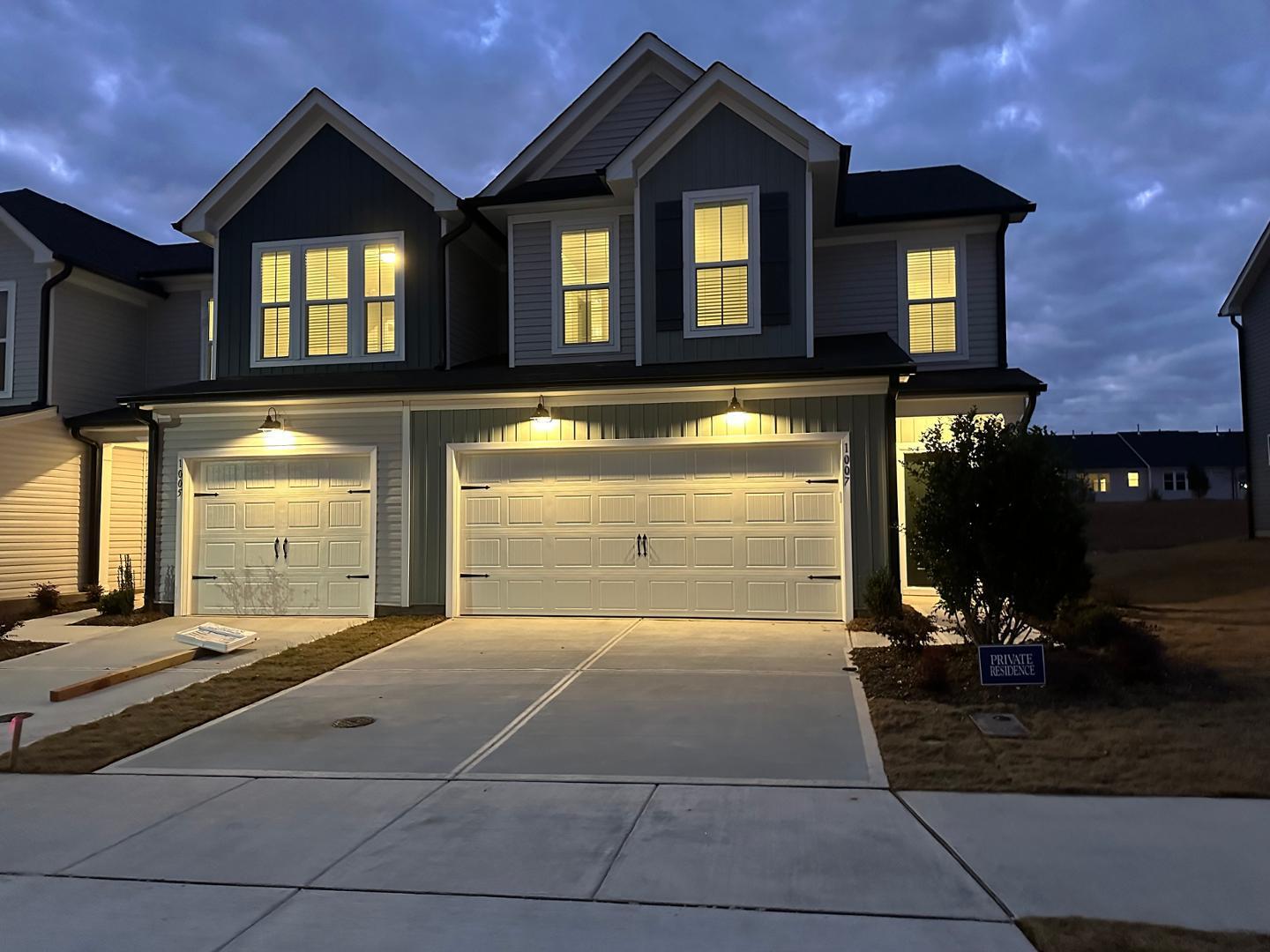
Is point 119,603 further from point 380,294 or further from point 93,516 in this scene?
point 380,294

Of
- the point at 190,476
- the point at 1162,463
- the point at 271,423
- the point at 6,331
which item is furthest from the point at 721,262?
the point at 1162,463

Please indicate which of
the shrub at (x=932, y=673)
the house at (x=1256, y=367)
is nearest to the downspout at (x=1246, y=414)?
the house at (x=1256, y=367)

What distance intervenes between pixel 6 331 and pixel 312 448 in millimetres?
6648

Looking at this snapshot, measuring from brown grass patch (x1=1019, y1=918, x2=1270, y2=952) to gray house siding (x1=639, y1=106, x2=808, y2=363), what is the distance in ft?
29.6

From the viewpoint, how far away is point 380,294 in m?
13.5

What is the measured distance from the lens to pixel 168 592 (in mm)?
12664

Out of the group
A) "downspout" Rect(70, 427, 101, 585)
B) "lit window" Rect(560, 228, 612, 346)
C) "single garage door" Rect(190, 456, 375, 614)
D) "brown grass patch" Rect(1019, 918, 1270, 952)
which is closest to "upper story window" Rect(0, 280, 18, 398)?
"downspout" Rect(70, 427, 101, 585)

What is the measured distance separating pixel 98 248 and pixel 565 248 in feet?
29.0

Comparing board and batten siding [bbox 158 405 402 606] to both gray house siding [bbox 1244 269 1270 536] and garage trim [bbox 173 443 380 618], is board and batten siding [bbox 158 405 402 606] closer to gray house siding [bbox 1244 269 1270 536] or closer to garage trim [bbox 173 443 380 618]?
garage trim [bbox 173 443 380 618]

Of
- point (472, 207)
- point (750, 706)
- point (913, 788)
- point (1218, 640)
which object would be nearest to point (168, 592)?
point (472, 207)

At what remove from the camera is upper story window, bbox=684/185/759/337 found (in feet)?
39.4

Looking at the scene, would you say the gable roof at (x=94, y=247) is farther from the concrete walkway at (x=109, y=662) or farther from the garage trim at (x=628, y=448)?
the garage trim at (x=628, y=448)

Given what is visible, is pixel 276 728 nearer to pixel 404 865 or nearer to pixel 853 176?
pixel 404 865

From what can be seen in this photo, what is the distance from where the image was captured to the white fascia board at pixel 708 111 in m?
11.7
